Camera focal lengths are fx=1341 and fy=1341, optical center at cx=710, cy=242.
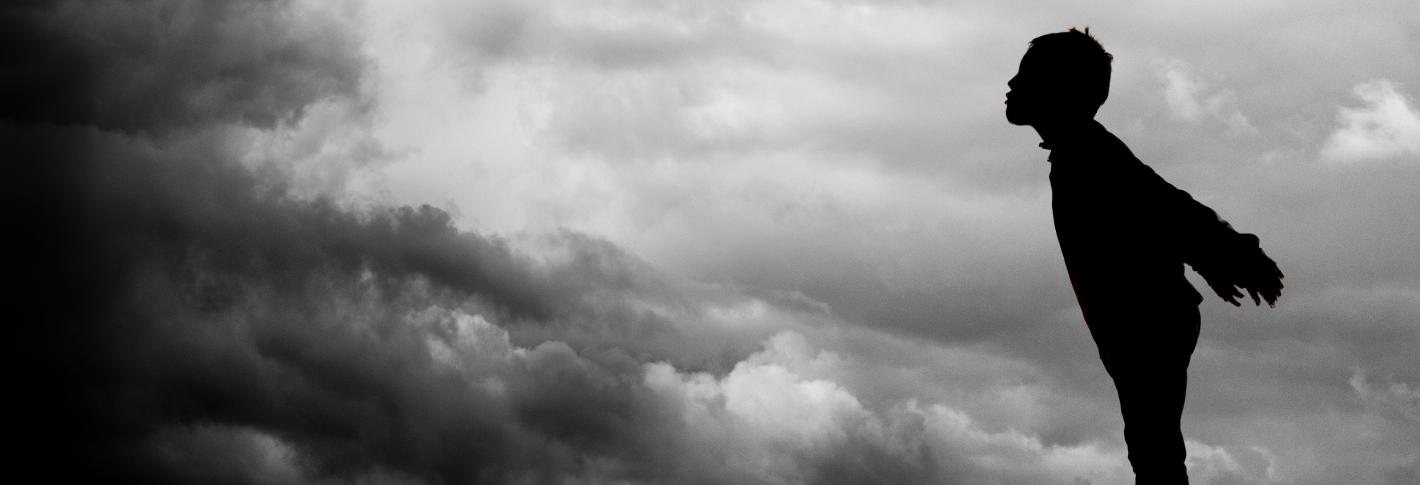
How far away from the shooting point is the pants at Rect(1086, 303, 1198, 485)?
→ 8547 mm

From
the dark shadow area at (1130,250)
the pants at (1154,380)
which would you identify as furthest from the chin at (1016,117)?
the pants at (1154,380)

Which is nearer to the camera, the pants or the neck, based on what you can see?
the pants

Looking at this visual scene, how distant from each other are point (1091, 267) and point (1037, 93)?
1231mm

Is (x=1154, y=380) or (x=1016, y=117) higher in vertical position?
(x=1016, y=117)

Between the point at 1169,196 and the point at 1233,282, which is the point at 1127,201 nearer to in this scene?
the point at 1169,196

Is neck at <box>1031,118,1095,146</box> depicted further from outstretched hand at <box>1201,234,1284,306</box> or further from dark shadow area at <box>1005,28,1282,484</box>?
outstretched hand at <box>1201,234,1284,306</box>

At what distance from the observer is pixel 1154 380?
28.2 ft

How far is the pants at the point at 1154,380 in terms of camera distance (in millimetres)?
8547

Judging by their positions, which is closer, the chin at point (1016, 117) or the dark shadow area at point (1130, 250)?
the dark shadow area at point (1130, 250)

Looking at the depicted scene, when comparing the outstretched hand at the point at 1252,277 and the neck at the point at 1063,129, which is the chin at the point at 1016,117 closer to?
the neck at the point at 1063,129

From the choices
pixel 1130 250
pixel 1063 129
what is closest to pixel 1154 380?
pixel 1130 250

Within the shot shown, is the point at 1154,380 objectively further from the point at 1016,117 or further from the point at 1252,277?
the point at 1016,117

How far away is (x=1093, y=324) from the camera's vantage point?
891 centimetres

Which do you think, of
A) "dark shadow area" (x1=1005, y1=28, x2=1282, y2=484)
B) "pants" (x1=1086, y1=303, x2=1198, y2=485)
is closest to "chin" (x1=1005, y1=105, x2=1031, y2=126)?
"dark shadow area" (x1=1005, y1=28, x2=1282, y2=484)
